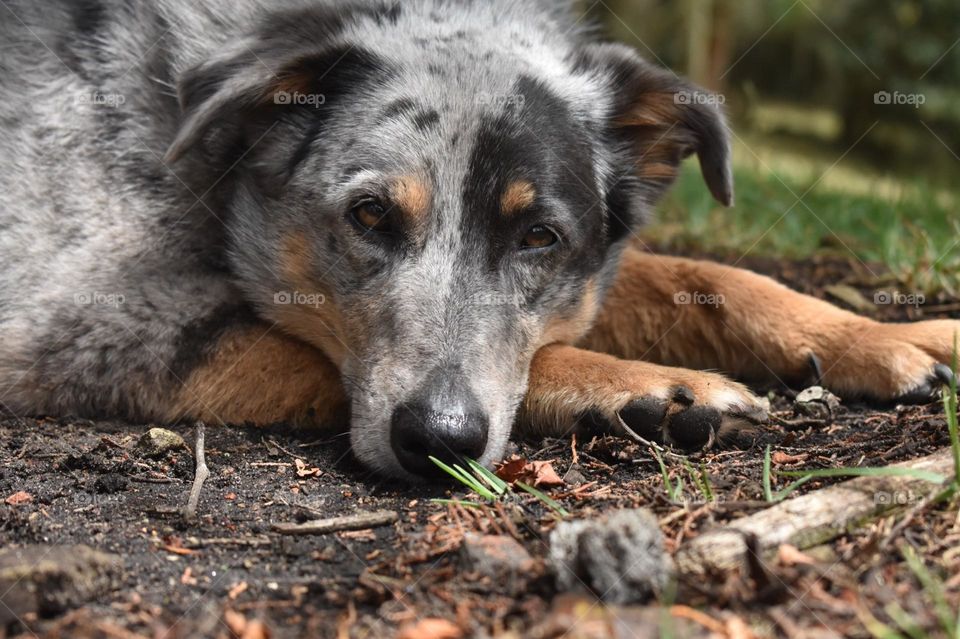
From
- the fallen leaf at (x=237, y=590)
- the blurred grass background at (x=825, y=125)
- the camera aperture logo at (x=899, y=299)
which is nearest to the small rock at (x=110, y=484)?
the fallen leaf at (x=237, y=590)

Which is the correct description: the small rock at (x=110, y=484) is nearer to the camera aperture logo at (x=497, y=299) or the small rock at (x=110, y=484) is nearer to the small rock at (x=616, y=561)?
the camera aperture logo at (x=497, y=299)

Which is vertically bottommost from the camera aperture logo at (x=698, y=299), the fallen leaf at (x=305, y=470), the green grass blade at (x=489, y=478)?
the fallen leaf at (x=305, y=470)

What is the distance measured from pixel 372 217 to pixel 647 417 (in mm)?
1292

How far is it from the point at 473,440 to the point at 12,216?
249cm

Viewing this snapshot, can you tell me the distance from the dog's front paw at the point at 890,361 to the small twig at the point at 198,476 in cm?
255

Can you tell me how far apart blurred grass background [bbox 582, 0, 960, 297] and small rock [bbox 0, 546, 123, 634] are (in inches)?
171

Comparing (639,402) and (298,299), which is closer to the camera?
(639,402)

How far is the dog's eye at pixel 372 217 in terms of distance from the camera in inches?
135

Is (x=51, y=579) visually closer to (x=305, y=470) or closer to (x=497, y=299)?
(x=305, y=470)

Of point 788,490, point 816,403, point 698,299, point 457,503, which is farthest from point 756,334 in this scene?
point 457,503

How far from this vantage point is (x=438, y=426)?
291 cm

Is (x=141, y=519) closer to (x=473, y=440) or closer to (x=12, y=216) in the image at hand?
(x=473, y=440)

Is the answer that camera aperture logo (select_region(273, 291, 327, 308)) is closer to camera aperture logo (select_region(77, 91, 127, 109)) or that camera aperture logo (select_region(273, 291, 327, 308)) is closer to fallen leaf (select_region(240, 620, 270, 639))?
camera aperture logo (select_region(77, 91, 127, 109))

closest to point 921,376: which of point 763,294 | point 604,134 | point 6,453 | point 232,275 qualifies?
point 763,294
